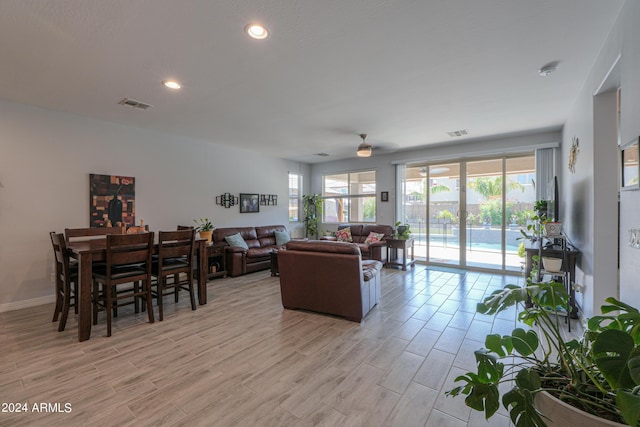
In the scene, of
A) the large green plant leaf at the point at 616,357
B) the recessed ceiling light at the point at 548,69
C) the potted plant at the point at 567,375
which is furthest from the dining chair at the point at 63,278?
the recessed ceiling light at the point at 548,69

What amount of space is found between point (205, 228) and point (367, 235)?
3.69m

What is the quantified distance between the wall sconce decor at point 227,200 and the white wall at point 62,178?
0.39m

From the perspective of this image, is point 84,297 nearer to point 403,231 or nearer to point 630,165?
point 630,165

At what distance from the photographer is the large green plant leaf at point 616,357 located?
0.82 meters

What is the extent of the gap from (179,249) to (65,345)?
1.33 m

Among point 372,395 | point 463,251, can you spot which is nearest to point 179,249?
point 372,395

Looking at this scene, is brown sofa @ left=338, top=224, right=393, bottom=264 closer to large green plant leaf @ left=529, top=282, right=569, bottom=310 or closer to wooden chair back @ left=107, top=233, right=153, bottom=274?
wooden chair back @ left=107, top=233, right=153, bottom=274

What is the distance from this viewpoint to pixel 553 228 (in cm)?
336

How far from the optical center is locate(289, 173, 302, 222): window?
7889mm

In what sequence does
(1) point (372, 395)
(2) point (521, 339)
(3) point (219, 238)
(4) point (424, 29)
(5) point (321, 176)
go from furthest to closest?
(5) point (321, 176)
(3) point (219, 238)
(4) point (424, 29)
(1) point (372, 395)
(2) point (521, 339)

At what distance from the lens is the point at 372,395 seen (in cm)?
191

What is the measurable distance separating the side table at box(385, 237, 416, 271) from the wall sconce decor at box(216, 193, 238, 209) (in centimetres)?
359

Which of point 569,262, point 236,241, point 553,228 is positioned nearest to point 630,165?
point 553,228

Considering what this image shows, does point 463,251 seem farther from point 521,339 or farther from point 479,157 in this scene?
point 521,339
